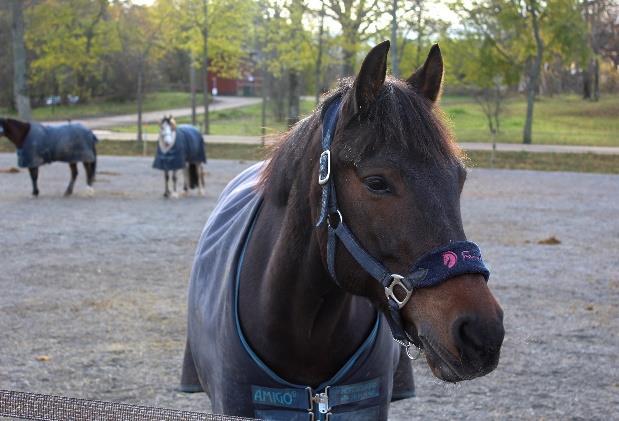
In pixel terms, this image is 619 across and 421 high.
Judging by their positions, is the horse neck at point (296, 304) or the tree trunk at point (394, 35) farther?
the tree trunk at point (394, 35)

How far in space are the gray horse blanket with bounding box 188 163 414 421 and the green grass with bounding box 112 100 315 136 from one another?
27.3 m

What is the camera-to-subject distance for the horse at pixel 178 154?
1598cm

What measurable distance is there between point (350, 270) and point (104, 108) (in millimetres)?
46256

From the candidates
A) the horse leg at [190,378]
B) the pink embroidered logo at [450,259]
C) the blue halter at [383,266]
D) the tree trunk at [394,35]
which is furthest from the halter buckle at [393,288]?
the tree trunk at [394,35]

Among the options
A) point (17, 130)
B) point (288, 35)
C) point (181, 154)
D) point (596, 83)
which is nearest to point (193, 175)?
point (181, 154)

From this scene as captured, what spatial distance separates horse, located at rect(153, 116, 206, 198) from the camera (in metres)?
16.0

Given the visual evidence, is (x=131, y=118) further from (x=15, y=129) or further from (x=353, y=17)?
(x=15, y=129)

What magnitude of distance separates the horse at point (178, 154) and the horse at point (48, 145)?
137cm

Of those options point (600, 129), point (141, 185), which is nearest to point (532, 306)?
point (141, 185)

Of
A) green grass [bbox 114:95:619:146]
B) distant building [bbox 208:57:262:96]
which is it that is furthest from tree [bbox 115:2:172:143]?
distant building [bbox 208:57:262:96]

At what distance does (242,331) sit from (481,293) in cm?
103

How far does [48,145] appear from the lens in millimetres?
16219

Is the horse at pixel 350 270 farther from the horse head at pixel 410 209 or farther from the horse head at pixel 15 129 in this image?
the horse head at pixel 15 129

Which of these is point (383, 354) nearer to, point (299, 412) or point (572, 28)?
point (299, 412)
